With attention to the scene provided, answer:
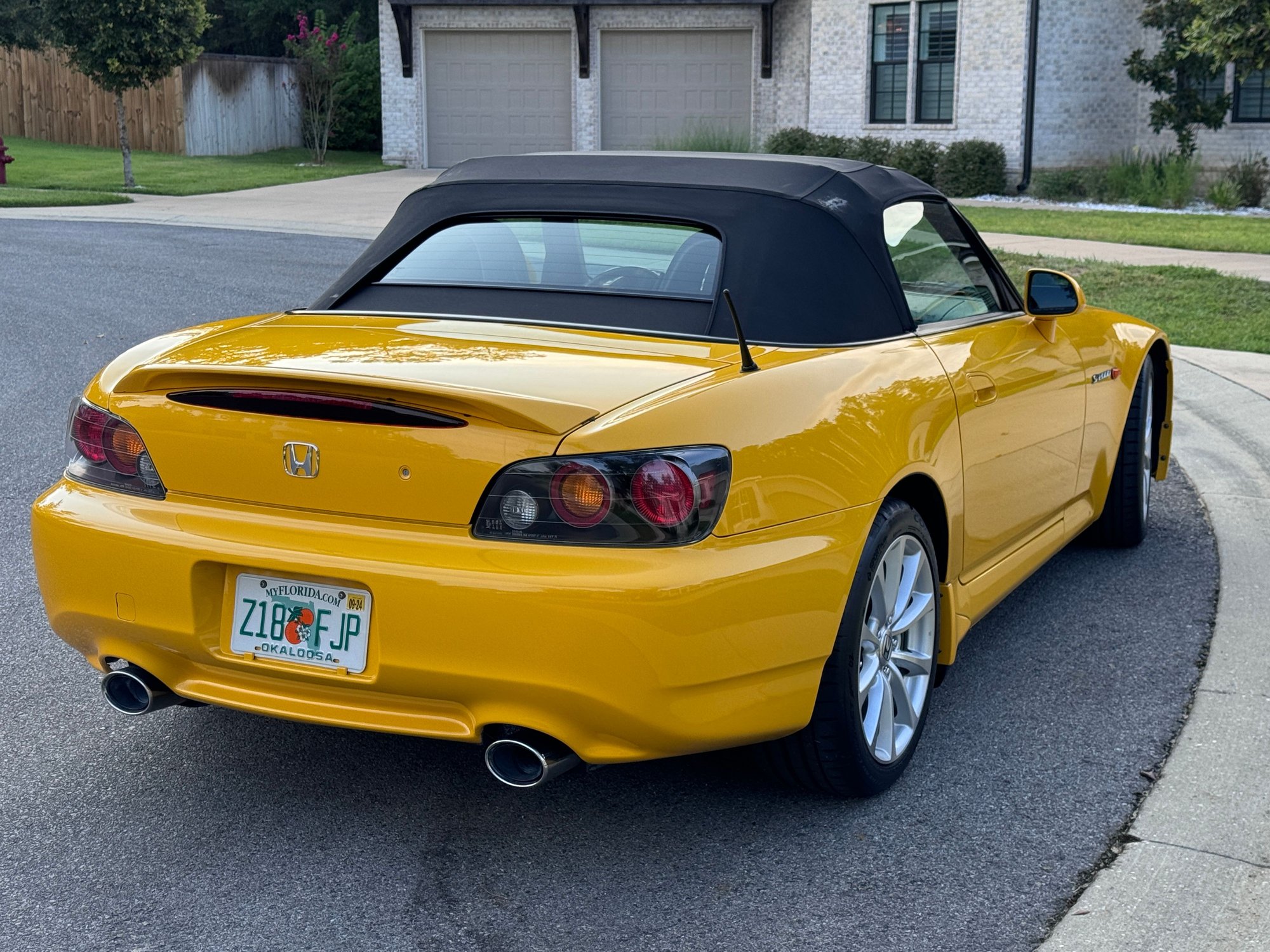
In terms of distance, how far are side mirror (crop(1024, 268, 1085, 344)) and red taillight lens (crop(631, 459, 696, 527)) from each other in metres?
2.12

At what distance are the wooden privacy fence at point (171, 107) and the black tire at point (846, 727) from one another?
34736 millimetres

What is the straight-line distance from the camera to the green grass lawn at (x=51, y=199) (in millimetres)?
21844

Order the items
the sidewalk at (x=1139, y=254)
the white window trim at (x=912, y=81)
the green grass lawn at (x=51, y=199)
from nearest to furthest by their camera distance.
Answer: the sidewalk at (x=1139, y=254) < the green grass lawn at (x=51, y=199) < the white window trim at (x=912, y=81)

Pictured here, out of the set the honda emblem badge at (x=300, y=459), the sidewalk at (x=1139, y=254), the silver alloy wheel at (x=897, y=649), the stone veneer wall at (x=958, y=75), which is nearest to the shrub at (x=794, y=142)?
the stone veneer wall at (x=958, y=75)

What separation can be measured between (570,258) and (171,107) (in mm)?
34847

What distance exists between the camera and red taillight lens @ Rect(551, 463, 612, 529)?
2947mm

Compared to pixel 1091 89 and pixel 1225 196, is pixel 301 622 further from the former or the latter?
pixel 1091 89

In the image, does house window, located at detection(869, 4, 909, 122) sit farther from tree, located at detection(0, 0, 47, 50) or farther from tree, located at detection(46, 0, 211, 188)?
tree, located at detection(0, 0, 47, 50)

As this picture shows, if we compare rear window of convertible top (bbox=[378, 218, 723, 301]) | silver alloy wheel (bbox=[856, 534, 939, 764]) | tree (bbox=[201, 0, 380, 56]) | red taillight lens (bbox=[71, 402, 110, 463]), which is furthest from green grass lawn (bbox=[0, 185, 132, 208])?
silver alloy wheel (bbox=[856, 534, 939, 764])

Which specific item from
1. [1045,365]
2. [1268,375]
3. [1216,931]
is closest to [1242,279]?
[1268,375]

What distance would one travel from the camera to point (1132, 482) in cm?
558

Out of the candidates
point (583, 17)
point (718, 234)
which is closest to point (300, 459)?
point (718, 234)

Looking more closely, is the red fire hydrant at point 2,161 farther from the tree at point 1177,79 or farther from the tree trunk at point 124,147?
the tree at point 1177,79

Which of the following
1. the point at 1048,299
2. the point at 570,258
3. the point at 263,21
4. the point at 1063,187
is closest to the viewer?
the point at 570,258
